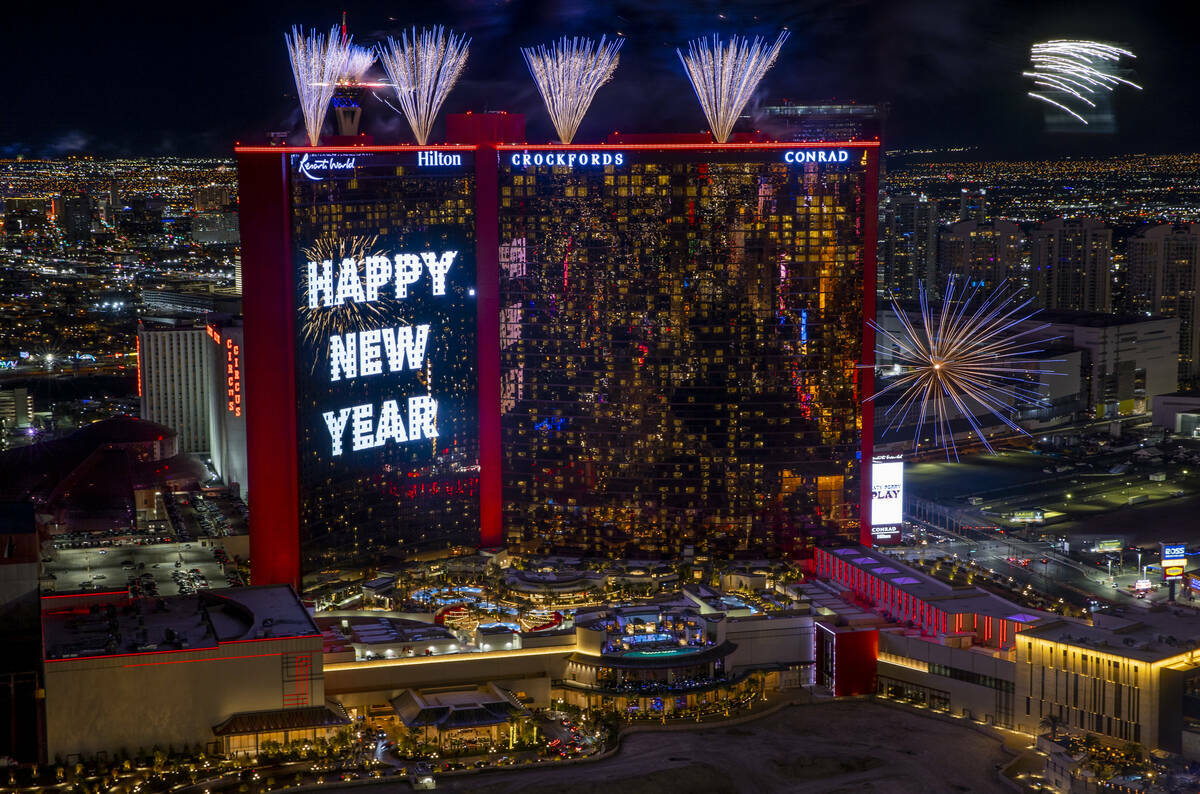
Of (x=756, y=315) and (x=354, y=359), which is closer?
(x=354, y=359)

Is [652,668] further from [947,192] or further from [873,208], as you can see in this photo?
[947,192]

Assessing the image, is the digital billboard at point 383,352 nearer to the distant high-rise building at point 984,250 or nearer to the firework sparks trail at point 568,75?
the firework sparks trail at point 568,75

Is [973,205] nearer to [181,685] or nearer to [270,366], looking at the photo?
[270,366]

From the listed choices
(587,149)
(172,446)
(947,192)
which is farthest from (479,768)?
(947,192)

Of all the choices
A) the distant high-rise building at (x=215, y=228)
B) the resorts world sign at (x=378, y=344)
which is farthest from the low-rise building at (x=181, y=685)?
the distant high-rise building at (x=215, y=228)

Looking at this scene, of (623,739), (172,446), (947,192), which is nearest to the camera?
(623,739)

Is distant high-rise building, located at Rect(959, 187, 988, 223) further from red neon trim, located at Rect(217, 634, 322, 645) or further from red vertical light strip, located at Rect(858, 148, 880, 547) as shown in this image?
red neon trim, located at Rect(217, 634, 322, 645)

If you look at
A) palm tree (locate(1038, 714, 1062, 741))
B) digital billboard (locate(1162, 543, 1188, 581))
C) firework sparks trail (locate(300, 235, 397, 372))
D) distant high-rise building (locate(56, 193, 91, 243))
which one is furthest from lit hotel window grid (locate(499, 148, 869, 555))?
distant high-rise building (locate(56, 193, 91, 243))
